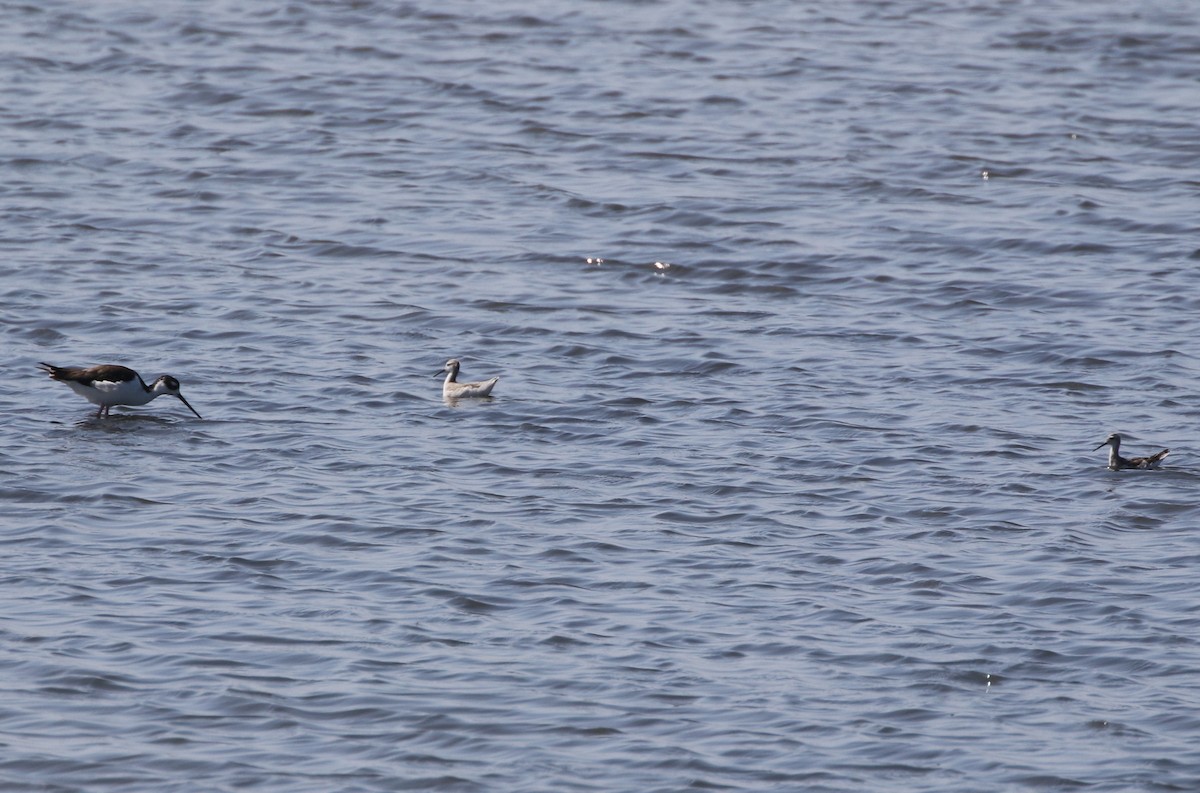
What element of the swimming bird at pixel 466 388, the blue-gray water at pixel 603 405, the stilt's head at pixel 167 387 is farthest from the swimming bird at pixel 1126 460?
the stilt's head at pixel 167 387

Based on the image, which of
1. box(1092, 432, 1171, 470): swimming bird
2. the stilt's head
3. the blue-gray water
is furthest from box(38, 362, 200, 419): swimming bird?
box(1092, 432, 1171, 470): swimming bird

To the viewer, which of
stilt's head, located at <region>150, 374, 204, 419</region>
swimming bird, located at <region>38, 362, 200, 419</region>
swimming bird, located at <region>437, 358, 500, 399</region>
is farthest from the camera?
swimming bird, located at <region>437, 358, 500, 399</region>

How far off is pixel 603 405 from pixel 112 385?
4484 mm

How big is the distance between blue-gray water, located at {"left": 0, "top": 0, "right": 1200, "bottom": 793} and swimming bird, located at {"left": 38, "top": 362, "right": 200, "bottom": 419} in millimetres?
327

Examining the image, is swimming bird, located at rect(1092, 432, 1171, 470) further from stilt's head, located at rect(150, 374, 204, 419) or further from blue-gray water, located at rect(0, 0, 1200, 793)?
stilt's head, located at rect(150, 374, 204, 419)

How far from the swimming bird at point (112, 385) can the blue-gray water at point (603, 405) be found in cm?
33

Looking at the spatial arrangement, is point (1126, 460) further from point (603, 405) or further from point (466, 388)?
point (466, 388)

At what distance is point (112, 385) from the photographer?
1667cm

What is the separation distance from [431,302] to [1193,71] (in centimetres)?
1563

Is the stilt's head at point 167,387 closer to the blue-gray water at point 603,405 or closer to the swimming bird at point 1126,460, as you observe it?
the blue-gray water at point 603,405

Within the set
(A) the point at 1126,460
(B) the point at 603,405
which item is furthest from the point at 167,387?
(A) the point at 1126,460

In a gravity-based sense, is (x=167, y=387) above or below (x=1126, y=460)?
above

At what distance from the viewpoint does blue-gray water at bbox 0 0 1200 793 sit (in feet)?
35.8

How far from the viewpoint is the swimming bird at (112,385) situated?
54.6ft
